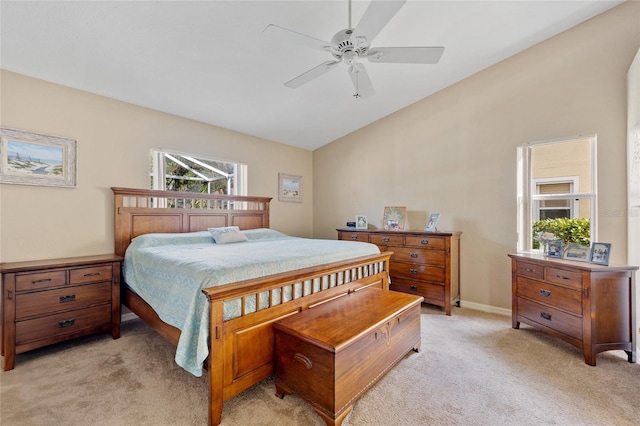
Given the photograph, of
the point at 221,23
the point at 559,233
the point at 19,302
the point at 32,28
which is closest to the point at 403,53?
the point at 221,23

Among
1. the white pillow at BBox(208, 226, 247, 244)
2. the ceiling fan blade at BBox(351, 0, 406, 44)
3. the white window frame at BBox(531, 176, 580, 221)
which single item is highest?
the ceiling fan blade at BBox(351, 0, 406, 44)

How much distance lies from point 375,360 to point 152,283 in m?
1.96

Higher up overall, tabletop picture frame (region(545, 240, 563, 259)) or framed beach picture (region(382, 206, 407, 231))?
framed beach picture (region(382, 206, 407, 231))

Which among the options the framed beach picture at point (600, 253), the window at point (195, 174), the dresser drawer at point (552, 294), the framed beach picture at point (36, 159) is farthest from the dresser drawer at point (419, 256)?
the framed beach picture at point (36, 159)

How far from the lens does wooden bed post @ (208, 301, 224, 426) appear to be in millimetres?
1650

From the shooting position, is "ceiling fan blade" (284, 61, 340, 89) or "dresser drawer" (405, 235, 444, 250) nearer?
"ceiling fan blade" (284, 61, 340, 89)

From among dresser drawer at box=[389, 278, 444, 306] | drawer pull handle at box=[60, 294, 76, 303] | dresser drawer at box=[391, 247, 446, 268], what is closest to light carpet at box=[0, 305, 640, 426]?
drawer pull handle at box=[60, 294, 76, 303]

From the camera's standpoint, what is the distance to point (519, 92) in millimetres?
3537

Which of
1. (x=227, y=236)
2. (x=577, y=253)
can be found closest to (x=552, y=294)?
(x=577, y=253)

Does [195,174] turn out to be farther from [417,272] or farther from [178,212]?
[417,272]

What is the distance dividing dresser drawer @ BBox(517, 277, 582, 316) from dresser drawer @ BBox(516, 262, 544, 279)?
0.18 feet

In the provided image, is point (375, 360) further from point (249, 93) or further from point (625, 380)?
point (249, 93)

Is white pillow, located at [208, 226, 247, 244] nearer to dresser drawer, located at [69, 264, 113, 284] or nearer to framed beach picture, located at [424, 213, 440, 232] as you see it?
dresser drawer, located at [69, 264, 113, 284]

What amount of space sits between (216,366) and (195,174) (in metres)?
3.34
